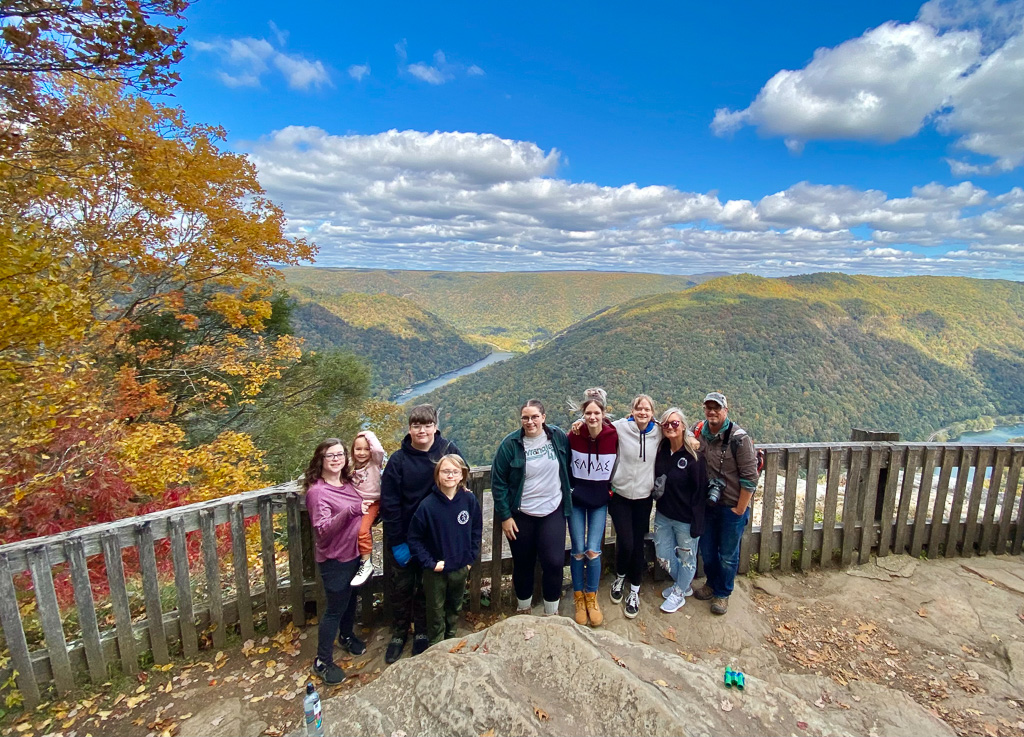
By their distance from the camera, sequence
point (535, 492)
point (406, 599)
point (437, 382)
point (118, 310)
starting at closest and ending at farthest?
point (406, 599)
point (535, 492)
point (118, 310)
point (437, 382)

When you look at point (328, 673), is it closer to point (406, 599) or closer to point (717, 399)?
point (406, 599)

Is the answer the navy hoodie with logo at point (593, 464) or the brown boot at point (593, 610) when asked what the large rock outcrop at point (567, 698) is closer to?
the brown boot at point (593, 610)

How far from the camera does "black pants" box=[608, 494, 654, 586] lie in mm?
3725

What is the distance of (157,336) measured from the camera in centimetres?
1231

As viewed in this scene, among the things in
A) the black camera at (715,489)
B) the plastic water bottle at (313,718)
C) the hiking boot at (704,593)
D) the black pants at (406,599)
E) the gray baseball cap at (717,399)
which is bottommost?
the hiking boot at (704,593)

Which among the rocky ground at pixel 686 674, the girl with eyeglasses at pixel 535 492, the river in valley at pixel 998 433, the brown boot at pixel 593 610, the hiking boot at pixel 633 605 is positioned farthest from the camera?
the river in valley at pixel 998 433

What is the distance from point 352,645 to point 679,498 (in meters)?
2.56

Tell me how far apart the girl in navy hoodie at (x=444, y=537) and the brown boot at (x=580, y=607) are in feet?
3.07

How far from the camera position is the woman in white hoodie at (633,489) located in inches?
143

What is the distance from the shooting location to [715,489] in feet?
11.8

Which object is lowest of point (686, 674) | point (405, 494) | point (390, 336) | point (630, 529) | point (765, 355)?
point (765, 355)

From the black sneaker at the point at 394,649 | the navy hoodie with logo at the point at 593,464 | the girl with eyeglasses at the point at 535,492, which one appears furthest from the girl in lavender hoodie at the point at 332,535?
the navy hoodie with logo at the point at 593,464

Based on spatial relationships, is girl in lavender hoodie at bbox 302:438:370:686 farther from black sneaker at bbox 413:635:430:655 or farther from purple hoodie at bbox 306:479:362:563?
black sneaker at bbox 413:635:430:655

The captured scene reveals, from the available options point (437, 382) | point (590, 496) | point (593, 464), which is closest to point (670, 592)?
point (590, 496)
